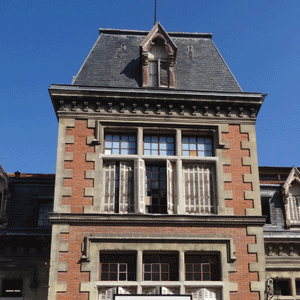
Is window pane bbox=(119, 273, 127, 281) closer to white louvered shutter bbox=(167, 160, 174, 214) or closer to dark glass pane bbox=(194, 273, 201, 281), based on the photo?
dark glass pane bbox=(194, 273, 201, 281)

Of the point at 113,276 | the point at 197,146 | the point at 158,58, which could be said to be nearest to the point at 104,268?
the point at 113,276

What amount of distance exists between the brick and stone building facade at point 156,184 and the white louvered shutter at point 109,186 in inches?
1.3

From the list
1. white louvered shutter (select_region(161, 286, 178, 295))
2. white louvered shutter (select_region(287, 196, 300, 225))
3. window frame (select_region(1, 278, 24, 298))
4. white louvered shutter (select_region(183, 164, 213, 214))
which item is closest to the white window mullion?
white louvered shutter (select_region(183, 164, 213, 214))

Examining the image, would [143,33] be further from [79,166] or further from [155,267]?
[155,267]

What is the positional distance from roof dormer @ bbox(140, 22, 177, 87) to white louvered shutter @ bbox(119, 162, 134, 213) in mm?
3334

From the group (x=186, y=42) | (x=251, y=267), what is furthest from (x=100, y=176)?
(x=186, y=42)

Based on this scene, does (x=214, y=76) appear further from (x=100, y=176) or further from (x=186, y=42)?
(x=100, y=176)

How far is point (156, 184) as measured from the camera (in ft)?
52.2

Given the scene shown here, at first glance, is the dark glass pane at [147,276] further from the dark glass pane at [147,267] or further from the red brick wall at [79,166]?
the red brick wall at [79,166]

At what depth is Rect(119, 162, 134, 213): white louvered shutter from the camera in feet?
50.4

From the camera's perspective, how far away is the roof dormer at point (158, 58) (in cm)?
1739

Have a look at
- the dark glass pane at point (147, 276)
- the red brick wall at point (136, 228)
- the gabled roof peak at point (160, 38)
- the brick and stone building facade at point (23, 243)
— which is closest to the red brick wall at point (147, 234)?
the red brick wall at point (136, 228)

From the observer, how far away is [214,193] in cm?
1582

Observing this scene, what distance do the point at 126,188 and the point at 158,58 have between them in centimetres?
527
